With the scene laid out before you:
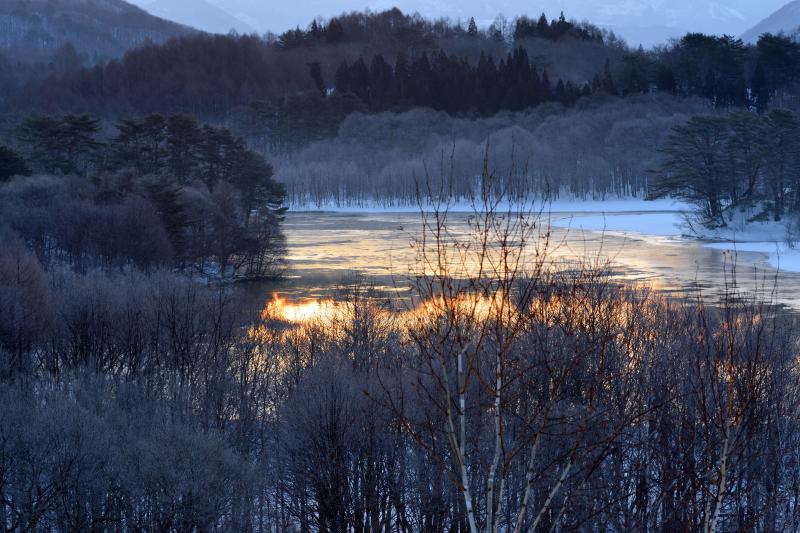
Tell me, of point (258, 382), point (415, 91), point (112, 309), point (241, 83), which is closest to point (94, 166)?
point (112, 309)

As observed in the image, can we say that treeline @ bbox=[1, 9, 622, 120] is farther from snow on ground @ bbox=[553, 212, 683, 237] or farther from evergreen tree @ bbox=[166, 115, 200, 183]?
evergreen tree @ bbox=[166, 115, 200, 183]

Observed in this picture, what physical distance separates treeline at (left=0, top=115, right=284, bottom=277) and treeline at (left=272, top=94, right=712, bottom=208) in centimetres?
2491

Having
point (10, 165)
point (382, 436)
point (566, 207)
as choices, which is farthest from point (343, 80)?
point (382, 436)

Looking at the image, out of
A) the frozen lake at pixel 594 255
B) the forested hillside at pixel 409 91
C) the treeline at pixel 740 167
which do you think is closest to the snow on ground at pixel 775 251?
the frozen lake at pixel 594 255

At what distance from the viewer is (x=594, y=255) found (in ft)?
122

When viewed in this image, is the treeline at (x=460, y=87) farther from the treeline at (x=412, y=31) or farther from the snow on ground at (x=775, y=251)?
the snow on ground at (x=775, y=251)

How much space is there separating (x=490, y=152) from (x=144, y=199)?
42.9m

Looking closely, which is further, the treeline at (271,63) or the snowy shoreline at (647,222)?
the treeline at (271,63)

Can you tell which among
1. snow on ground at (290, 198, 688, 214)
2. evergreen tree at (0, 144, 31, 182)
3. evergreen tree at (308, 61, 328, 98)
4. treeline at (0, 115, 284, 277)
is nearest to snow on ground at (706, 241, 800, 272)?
treeline at (0, 115, 284, 277)

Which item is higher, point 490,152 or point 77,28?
point 77,28

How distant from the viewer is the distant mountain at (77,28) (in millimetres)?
162500

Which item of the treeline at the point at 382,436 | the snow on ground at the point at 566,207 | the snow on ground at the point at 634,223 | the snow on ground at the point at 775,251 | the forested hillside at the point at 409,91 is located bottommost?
the treeline at the point at 382,436

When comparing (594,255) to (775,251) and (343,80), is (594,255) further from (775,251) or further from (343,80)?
(343,80)

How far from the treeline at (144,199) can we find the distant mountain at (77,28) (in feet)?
370
